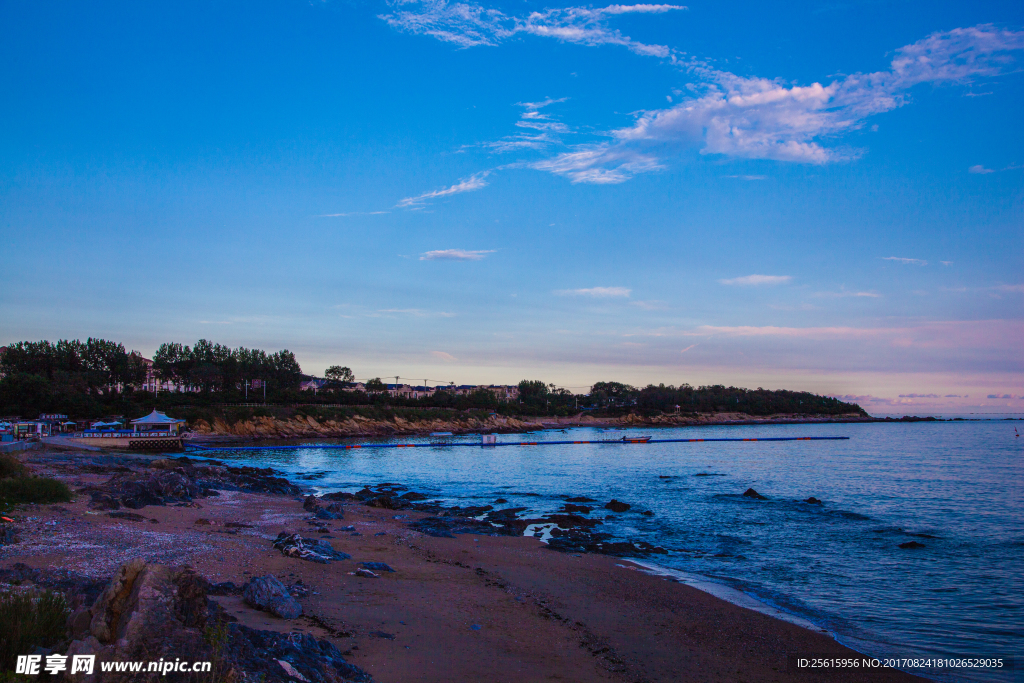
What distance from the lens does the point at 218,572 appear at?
10422 mm

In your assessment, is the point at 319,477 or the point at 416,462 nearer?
the point at 319,477

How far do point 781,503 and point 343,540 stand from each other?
2157 centimetres

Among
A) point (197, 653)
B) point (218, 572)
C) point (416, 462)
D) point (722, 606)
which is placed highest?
point (197, 653)

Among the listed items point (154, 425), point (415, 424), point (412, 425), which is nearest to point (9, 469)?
point (154, 425)

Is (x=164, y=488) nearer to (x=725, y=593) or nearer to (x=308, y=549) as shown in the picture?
(x=308, y=549)

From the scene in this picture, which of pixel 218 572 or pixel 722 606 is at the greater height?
pixel 218 572

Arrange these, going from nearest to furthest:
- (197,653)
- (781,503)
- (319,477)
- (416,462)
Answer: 1. (197,653)
2. (781,503)
3. (319,477)
4. (416,462)

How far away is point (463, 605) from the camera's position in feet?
35.3

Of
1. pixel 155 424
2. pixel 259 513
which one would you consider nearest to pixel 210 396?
pixel 155 424

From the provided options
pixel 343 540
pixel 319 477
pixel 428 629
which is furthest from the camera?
pixel 319 477

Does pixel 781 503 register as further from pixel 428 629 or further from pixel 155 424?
pixel 155 424

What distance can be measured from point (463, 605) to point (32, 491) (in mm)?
13163

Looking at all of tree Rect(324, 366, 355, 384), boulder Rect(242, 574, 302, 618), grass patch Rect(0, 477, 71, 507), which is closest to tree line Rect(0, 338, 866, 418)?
tree Rect(324, 366, 355, 384)

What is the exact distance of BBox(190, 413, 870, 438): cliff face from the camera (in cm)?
8106
